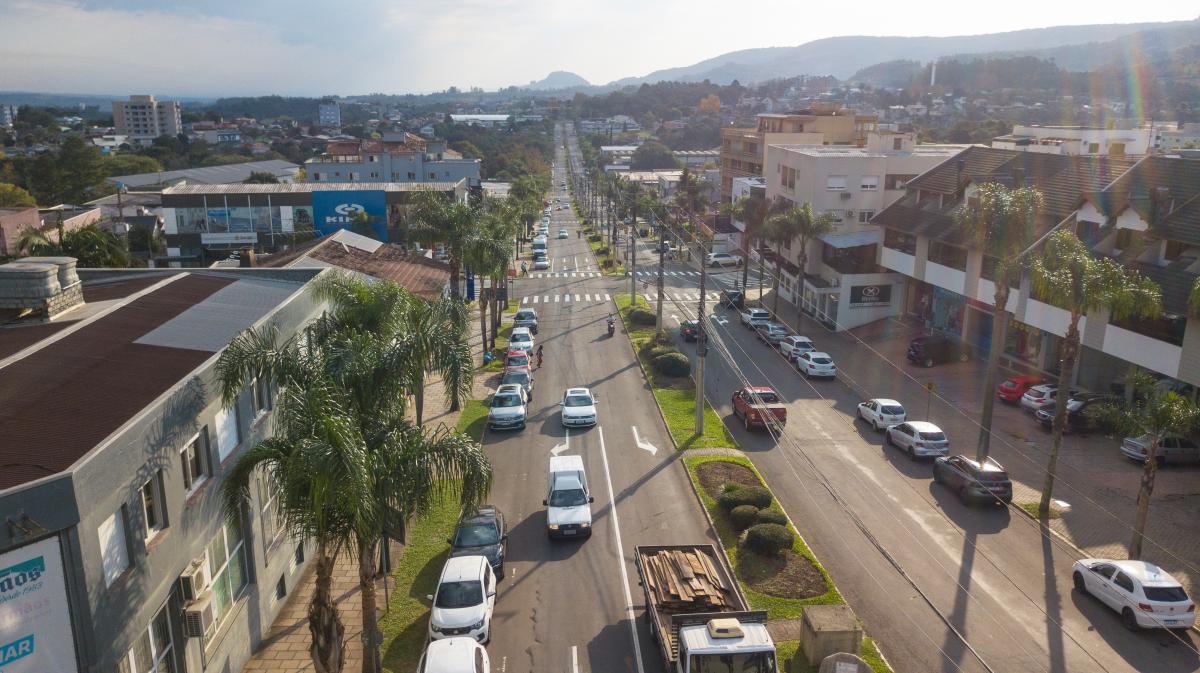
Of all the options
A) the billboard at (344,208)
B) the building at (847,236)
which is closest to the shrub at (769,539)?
the building at (847,236)

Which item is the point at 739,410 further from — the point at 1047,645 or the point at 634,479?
the point at 1047,645

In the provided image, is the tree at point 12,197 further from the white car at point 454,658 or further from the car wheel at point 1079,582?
the car wheel at point 1079,582

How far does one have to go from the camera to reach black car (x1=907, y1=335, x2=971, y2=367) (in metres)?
44.4

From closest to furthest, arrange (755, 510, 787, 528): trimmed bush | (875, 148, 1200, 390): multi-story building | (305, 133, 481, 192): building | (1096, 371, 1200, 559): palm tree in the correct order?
(1096, 371, 1200, 559): palm tree, (755, 510, 787, 528): trimmed bush, (875, 148, 1200, 390): multi-story building, (305, 133, 481, 192): building

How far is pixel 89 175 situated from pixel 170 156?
54823 mm

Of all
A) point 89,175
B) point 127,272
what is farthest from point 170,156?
point 127,272

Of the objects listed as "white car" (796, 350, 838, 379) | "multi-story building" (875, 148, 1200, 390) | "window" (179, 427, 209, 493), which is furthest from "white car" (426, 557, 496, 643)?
"white car" (796, 350, 838, 379)

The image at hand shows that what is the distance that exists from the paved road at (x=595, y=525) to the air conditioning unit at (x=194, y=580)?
659cm

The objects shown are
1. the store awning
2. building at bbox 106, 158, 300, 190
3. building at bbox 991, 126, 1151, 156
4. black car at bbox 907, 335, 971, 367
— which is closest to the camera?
black car at bbox 907, 335, 971, 367

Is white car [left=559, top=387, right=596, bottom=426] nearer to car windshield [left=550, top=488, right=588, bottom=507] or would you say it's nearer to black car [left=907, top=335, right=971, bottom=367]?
car windshield [left=550, top=488, right=588, bottom=507]

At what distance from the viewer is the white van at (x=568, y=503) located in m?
24.0

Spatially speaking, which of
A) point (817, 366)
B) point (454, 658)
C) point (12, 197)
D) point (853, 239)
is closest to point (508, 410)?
point (817, 366)

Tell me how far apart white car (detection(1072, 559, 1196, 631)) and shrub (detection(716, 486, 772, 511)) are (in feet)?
29.6

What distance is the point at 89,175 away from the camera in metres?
106
